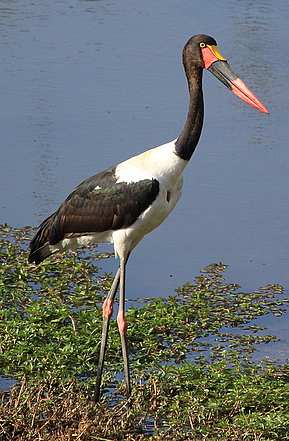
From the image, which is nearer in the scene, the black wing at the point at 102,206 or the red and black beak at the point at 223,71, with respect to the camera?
the black wing at the point at 102,206

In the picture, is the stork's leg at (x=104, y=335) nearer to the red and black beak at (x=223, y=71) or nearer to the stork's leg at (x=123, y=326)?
the stork's leg at (x=123, y=326)

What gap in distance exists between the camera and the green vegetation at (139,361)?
4.06 metres

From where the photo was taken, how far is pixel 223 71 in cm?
464

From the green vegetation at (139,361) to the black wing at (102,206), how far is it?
0.62m

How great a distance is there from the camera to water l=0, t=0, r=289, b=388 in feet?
21.8

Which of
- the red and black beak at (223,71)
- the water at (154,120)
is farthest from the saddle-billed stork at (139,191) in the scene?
the water at (154,120)

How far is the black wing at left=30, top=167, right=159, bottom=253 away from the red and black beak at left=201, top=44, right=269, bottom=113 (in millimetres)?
668

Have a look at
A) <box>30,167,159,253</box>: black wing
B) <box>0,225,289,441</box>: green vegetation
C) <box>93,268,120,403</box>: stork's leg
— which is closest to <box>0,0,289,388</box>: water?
<box>0,225,289,441</box>: green vegetation

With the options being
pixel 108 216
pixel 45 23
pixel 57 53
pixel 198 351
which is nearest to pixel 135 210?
pixel 108 216

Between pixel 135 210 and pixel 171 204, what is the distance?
0.20 meters

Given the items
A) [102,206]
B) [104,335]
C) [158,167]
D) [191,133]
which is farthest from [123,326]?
[191,133]

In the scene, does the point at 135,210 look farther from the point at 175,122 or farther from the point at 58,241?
the point at 175,122

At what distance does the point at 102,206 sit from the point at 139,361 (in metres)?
0.93

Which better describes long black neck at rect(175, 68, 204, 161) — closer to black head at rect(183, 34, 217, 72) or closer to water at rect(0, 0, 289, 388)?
black head at rect(183, 34, 217, 72)
